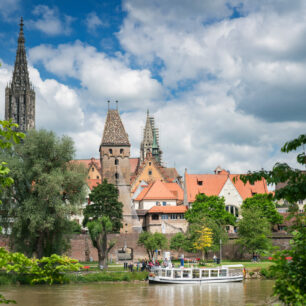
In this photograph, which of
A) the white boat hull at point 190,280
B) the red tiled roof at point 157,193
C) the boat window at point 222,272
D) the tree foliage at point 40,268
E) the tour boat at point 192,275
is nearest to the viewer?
the tree foliage at point 40,268

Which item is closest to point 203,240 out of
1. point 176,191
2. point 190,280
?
point 190,280

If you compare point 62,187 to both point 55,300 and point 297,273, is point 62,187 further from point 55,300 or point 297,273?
point 297,273

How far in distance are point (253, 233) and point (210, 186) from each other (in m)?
22.9

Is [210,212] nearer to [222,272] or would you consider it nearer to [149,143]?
[222,272]

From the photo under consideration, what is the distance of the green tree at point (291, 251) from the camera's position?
9.66m

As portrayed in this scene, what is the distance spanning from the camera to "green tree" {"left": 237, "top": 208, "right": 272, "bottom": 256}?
65.9 m

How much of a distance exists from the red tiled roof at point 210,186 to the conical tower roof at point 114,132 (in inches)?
540

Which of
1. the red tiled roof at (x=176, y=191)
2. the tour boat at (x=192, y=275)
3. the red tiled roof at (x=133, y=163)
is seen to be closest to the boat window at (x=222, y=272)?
the tour boat at (x=192, y=275)

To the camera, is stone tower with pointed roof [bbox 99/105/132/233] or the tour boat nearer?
the tour boat

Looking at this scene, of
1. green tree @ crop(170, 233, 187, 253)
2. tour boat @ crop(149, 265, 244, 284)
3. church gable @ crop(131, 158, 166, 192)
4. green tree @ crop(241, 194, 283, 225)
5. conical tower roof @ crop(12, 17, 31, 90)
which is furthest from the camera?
conical tower roof @ crop(12, 17, 31, 90)

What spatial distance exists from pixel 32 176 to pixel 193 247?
97.8ft

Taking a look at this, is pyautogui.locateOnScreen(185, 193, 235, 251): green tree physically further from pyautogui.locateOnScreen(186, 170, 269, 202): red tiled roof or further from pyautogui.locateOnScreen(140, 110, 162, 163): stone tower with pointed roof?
pyautogui.locateOnScreen(140, 110, 162, 163): stone tower with pointed roof

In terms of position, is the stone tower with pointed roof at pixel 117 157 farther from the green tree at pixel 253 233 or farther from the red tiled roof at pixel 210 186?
the green tree at pixel 253 233

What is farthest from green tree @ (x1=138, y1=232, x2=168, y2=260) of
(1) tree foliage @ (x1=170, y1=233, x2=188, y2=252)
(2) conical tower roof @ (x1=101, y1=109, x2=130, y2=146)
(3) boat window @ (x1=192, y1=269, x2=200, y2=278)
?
(2) conical tower roof @ (x1=101, y1=109, x2=130, y2=146)
